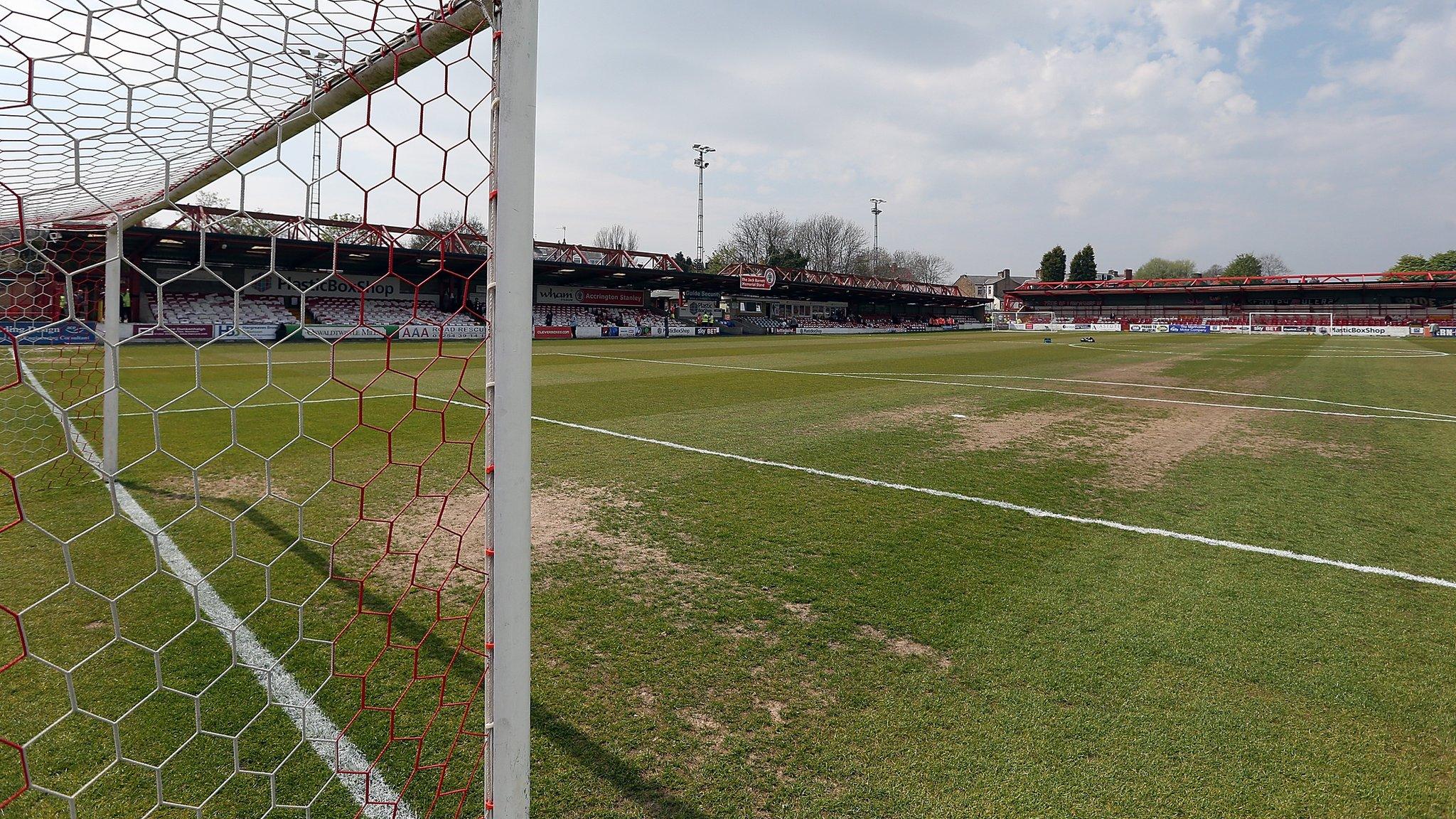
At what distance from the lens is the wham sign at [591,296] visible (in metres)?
41.3

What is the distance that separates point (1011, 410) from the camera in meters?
9.78

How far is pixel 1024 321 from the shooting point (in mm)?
69875

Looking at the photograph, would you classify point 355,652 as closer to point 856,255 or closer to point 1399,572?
point 1399,572

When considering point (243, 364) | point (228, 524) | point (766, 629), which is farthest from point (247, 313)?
point (243, 364)

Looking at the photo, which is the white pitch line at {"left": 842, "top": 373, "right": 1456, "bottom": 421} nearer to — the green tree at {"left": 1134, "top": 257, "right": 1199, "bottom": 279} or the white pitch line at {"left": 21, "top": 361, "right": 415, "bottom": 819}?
the white pitch line at {"left": 21, "top": 361, "right": 415, "bottom": 819}

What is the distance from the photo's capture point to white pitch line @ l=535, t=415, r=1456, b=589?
379cm

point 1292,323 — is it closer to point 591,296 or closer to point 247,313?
point 591,296

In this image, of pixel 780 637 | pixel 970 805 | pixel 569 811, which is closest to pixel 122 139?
pixel 569 811

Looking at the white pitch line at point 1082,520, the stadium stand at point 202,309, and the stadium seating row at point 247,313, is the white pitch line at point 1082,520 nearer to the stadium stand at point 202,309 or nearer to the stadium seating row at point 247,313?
the stadium seating row at point 247,313

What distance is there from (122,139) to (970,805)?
427cm

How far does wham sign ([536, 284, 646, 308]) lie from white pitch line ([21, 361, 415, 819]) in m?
37.5

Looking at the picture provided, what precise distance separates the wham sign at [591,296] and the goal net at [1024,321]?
34618 mm

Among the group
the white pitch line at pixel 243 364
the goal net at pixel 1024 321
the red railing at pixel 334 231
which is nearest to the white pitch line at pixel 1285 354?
the white pitch line at pixel 243 364

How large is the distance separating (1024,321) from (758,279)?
35.3 meters
